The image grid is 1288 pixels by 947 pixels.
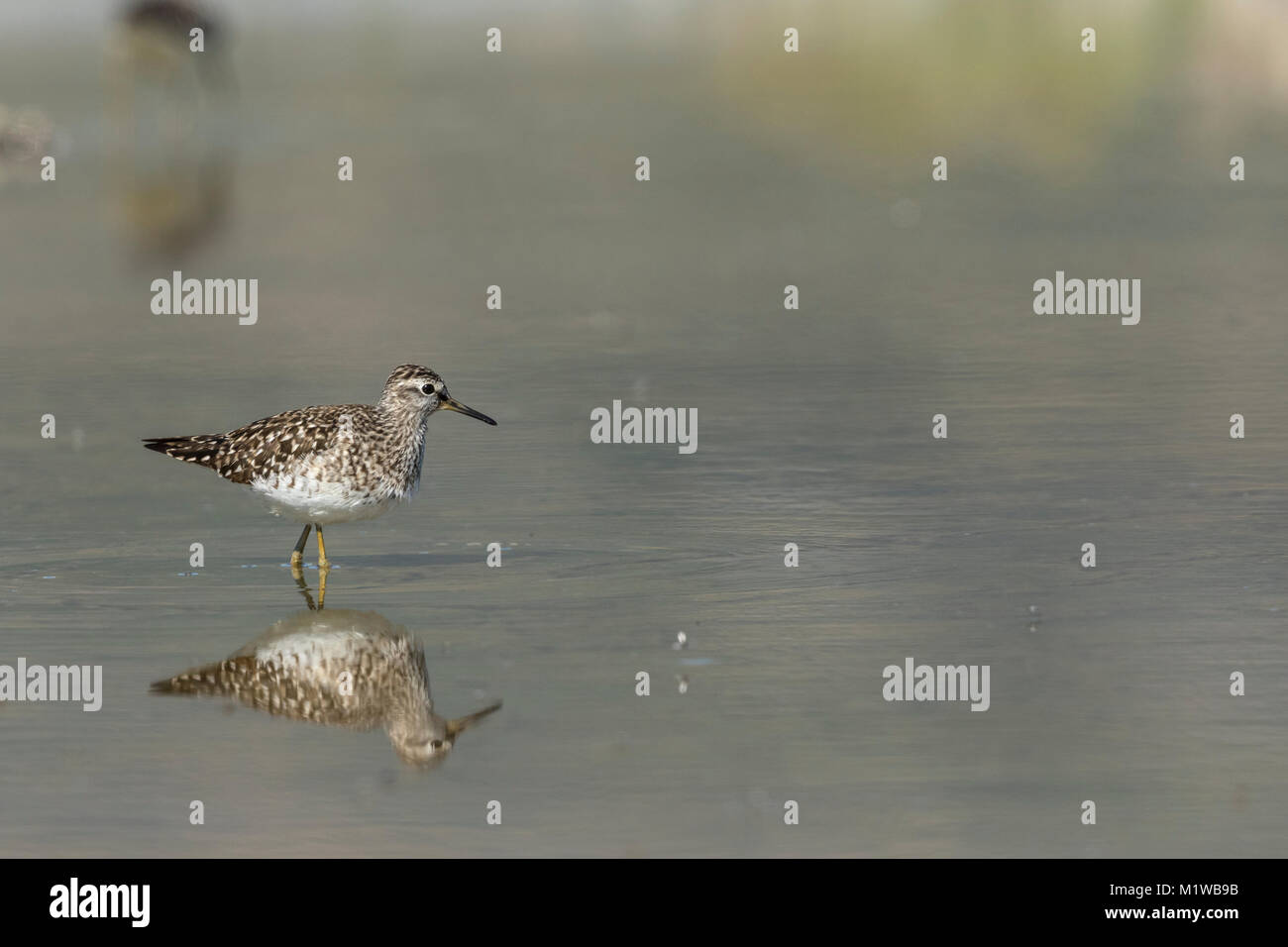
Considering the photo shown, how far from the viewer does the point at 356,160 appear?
28828 mm

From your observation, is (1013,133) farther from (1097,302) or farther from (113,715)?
(113,715)

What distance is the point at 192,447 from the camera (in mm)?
12000

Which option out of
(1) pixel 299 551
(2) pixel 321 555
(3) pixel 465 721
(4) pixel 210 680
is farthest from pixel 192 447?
(3) pixel 465 721

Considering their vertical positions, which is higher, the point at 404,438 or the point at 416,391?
the point at 416,391

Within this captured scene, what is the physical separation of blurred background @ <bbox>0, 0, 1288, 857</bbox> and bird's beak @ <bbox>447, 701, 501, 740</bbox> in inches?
4.5

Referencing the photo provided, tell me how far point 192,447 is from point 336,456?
1.15m

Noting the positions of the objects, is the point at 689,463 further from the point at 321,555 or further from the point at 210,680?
the point at 210,680

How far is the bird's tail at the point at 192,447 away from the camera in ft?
39.0

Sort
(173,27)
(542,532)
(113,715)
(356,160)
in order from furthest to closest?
(173,27), (356,160), (542,532), (113,715)

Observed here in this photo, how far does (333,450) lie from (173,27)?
71.5 feet

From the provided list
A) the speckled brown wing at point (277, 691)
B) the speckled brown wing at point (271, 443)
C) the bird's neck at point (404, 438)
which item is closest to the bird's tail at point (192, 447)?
the speckled brown wing at point (271, 443)

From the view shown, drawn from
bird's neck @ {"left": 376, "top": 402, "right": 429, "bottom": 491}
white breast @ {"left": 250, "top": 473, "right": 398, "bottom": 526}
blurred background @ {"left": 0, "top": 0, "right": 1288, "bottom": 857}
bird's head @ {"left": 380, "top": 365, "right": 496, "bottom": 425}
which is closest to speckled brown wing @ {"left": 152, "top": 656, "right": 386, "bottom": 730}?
blurred background @ {"left": 0, "top": 0, "right": 1288, "bottom": 857}

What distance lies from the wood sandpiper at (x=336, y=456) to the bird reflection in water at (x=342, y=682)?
0.99 metres

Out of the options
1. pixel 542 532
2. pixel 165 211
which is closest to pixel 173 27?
pixel 165 211
